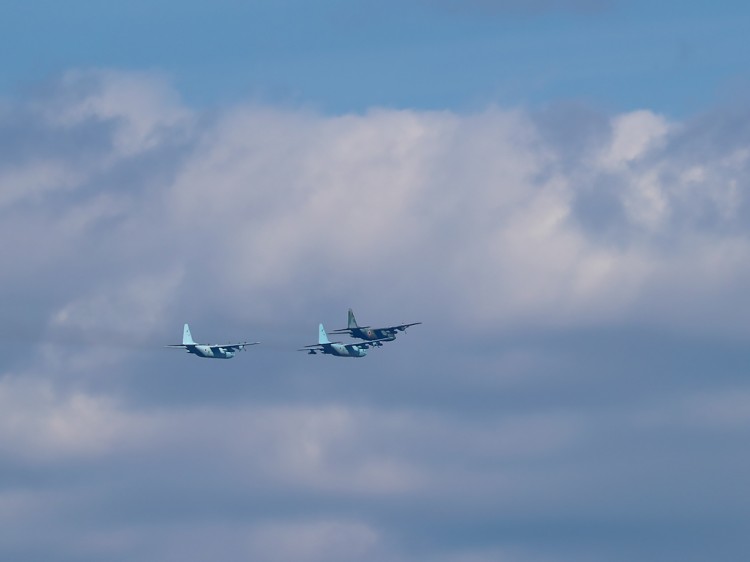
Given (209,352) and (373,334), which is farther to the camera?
(373,334)

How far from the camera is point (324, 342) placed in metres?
195

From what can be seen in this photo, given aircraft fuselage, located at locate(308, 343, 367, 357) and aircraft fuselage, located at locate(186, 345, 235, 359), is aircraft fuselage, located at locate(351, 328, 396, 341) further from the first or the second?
aircraft fuselage, located at locate(186, 345, 235, 359)

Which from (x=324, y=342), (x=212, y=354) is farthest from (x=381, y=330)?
(x=212, y=354)

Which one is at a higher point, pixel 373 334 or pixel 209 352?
pixel 373 334

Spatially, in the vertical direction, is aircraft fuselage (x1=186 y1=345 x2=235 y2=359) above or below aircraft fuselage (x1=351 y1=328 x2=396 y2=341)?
below

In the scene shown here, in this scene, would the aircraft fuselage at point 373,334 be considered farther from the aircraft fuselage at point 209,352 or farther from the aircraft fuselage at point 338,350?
the aircraft fuselage at point 209,352

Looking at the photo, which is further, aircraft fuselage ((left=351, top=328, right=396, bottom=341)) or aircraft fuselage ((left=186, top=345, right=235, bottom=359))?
aircraft fuselage ((left=351, top=328, right=396, bottom=341))

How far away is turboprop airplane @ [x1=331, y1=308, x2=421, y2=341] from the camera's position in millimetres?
191875

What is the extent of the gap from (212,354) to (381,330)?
23196mm

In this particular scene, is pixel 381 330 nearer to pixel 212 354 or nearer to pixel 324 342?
pixel 324 342

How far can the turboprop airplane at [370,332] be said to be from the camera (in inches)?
7554

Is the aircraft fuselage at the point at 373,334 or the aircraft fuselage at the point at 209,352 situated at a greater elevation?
the aircraft fuselage at the point at 373,334

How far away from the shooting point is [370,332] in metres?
195

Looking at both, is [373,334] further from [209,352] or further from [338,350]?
[209,352]
